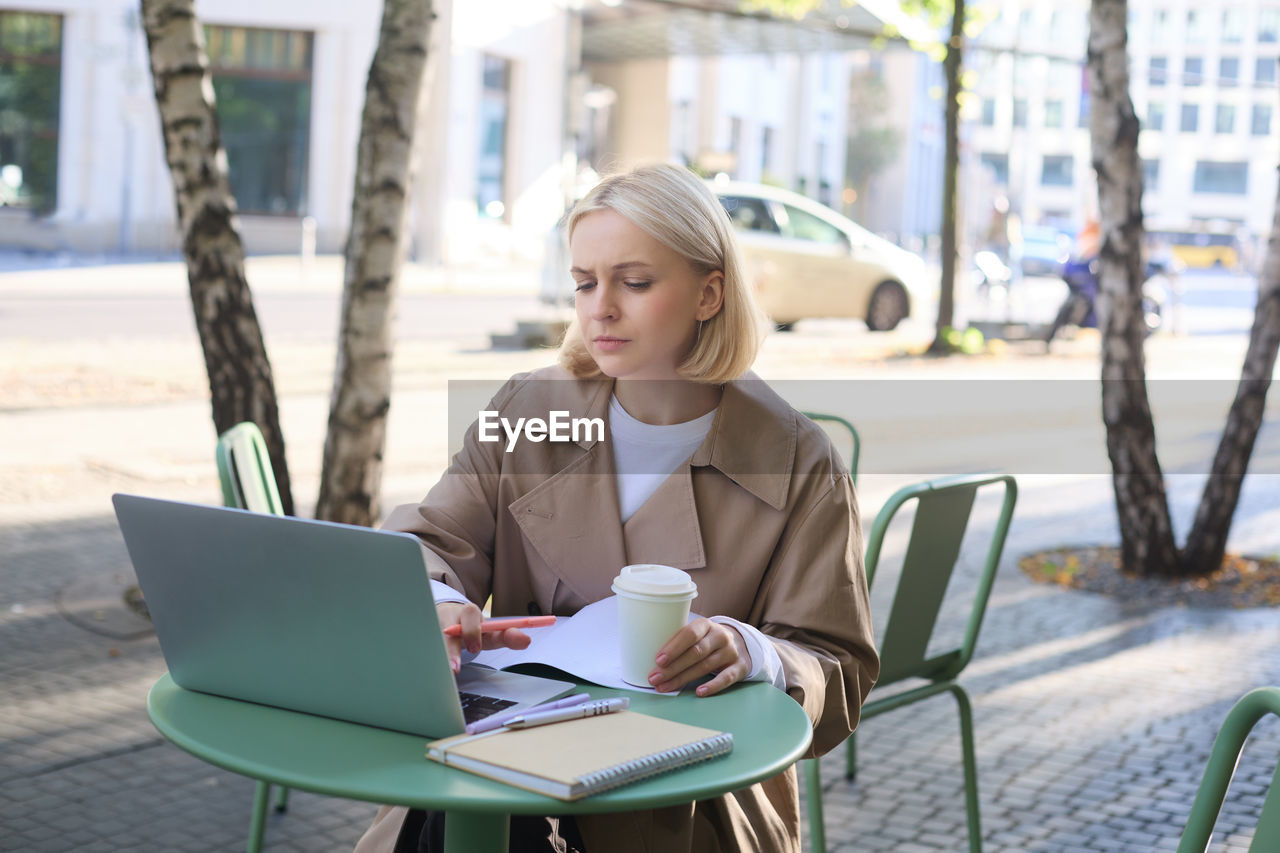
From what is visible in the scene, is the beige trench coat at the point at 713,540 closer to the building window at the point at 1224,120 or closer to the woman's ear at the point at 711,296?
the woman's ear at the point at 711,296

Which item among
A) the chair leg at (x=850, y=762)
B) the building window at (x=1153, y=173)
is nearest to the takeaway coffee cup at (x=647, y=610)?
the chair leg at (x=850, y=762)

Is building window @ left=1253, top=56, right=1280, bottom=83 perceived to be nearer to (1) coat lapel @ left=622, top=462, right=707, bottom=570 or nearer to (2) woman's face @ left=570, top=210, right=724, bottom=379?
(2) woman's face @ left=570, top=210, right=724, bottom=379

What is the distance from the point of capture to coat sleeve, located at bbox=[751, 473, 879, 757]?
2344 millimetres

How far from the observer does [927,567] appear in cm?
344

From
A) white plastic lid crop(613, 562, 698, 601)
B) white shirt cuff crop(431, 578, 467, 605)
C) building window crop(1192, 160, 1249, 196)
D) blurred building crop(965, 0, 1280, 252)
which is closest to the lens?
white plastic lid crop(613, 562, 698, 601)

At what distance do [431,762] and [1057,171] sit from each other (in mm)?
105414

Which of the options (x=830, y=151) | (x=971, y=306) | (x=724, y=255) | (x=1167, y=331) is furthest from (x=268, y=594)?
(x=830, y=151)

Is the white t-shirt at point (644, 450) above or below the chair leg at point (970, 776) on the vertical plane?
above

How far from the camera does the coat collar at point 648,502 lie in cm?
244

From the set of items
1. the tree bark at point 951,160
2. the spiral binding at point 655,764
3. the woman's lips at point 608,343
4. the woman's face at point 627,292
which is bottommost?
the spiral binding at point 655,764

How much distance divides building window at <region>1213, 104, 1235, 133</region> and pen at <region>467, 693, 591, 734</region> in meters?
105

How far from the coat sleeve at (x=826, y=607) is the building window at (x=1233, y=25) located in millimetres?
102772

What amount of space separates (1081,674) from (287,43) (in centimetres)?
2843

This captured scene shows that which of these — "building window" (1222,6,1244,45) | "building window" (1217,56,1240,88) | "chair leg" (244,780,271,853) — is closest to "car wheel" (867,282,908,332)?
"chair leg" (244,780,271,853)
